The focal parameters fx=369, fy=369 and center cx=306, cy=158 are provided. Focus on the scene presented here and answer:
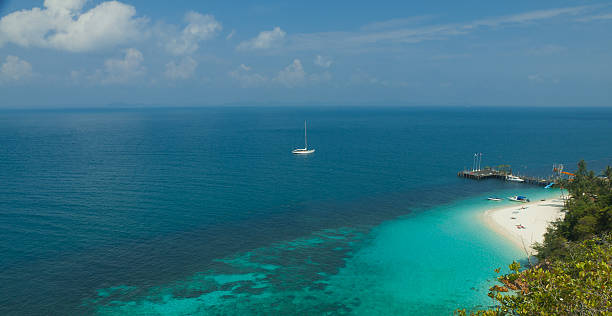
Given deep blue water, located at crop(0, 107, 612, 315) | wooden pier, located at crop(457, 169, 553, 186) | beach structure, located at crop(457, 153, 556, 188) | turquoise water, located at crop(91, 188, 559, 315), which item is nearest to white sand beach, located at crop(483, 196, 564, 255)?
turquoise water, located at crop(91, 188, 559, 315)

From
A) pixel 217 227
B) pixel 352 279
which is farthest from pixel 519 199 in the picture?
pixel 217 227

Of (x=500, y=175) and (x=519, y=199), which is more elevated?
(x=500, y=175)

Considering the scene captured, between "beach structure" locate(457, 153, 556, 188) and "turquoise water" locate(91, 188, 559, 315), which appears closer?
"turquoise water" locate(91, 188, 559, 315)

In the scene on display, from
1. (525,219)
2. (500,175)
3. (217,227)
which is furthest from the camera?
(500,175)

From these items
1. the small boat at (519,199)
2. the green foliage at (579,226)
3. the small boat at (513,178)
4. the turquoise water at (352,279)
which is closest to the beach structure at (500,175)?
the small boat at (513,178)

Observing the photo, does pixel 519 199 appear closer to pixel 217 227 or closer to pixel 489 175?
pixel 489 175

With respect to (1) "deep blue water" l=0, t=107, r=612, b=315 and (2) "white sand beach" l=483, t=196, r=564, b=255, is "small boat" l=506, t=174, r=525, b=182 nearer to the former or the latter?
(1) "deep blue water" l=0, t=107, r=612, b=315

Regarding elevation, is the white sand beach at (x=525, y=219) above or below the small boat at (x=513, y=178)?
below

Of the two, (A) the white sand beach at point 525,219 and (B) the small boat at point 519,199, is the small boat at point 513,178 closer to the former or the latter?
(A) the white sand beach at point 525,219

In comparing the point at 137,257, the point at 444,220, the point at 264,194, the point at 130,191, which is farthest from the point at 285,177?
the point at 137,257
